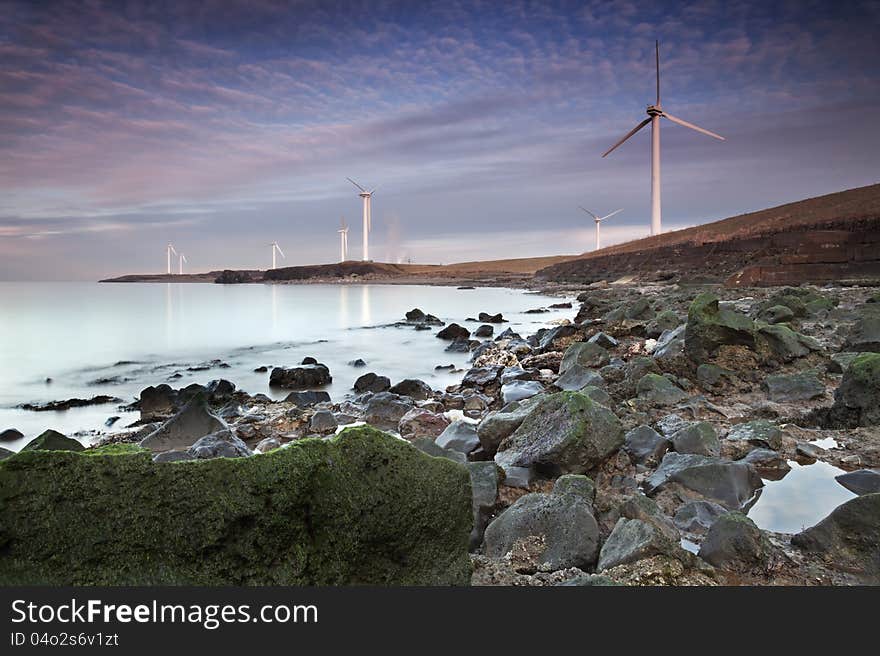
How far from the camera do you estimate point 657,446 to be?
478 cm

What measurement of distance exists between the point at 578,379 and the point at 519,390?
0.93m

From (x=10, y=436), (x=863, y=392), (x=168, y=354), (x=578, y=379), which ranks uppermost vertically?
(x=863, y=392)

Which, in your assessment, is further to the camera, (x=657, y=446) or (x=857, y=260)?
(x=857, y=260)

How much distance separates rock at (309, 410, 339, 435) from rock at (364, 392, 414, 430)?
0.46 metres

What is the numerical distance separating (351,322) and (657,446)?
25.6 m

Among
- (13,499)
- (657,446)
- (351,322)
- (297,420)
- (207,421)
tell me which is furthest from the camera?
(351,322)

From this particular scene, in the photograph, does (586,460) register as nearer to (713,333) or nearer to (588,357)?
(713,333)

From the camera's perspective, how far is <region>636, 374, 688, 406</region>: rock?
6.36 m

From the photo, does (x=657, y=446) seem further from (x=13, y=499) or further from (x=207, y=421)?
(x=207, y=421)

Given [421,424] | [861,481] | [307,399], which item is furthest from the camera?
[307,399]

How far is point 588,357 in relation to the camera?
946 centimetres

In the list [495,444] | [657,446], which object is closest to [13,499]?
[495,444]

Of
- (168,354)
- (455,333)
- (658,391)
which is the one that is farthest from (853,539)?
(168,354)

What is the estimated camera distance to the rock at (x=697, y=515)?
11.3 ft
